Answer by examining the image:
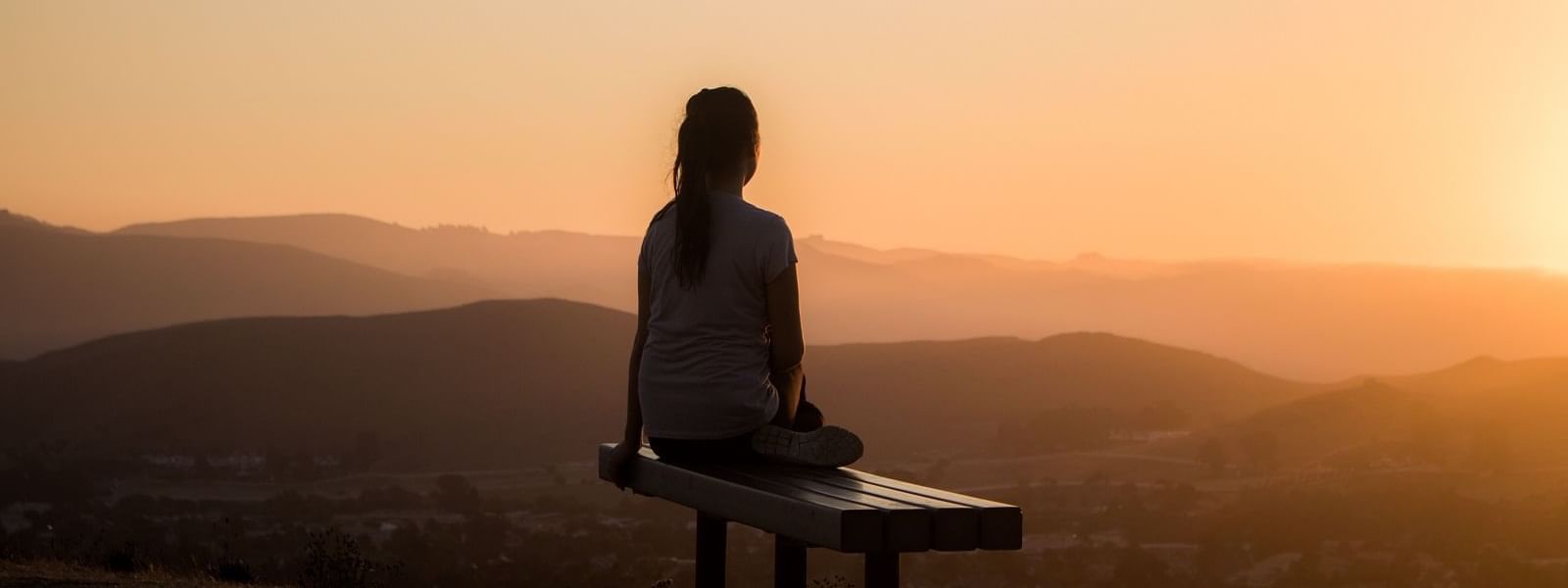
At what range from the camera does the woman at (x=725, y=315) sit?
655 centimetres

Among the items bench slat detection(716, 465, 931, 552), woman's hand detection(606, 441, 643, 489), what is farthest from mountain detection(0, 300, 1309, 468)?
bench slat detection(716, 465, 931, 552)

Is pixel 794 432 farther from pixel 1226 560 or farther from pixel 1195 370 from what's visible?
pixel 1195 370

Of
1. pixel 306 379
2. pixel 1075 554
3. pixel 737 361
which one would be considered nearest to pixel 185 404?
pixel 306 379

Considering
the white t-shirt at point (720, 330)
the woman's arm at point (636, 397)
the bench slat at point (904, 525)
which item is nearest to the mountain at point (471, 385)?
the woman's arm at point (636, 397)

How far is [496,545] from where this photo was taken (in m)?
40.5

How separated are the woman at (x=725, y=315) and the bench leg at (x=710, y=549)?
1.43 feet

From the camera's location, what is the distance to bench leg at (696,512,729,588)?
712 cm

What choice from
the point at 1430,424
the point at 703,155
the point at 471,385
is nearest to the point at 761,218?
the point at 703,155

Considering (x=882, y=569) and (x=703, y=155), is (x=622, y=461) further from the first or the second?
(x=882, y=569)

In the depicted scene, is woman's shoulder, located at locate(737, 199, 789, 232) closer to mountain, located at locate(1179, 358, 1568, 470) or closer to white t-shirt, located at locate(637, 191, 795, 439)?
white t-shirt, located at locate(637, 191, 795, 439)

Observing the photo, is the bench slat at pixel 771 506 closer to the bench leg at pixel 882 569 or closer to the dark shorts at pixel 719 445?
the dark shorts at pixel 719 445

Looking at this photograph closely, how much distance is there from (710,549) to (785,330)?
1088mm

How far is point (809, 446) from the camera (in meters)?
6.54

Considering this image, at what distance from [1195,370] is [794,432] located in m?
92.7
